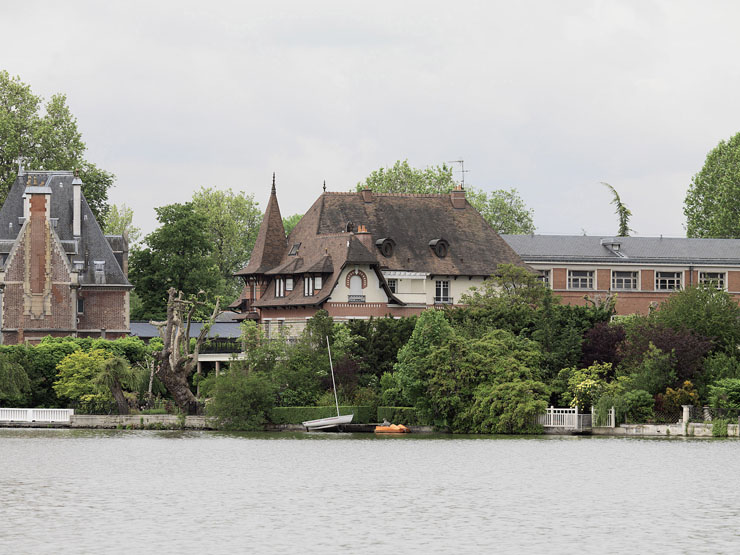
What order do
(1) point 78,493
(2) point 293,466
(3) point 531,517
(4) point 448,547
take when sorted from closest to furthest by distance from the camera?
1. (4) point 448,547
2. (3) point 531,517
3. (1) point 78,493
4. (2) point 293,466

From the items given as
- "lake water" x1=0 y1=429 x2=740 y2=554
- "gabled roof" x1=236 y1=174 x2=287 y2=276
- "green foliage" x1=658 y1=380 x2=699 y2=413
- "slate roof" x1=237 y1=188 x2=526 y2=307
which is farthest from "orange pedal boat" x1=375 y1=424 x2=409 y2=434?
"gabled roof" x1=236 y1=174 x2=287 y2=276

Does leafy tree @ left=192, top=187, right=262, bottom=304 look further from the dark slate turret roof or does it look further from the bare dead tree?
the bare dead tree

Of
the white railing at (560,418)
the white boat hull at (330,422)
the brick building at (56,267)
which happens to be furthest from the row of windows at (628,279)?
the white boat hull at (330,422)

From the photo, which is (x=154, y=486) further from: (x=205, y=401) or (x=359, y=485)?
(x=205, y=401)

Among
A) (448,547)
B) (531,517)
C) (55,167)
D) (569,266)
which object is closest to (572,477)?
(531,517)

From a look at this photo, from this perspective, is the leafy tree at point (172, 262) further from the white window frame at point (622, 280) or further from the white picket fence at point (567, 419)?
the white picket fence at point (567, 419)

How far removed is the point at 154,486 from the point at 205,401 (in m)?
32.8

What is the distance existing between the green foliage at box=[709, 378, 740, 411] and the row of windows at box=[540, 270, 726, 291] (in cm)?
4115

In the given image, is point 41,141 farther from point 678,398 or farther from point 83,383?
point 678,398

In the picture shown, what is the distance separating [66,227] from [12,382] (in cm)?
2240

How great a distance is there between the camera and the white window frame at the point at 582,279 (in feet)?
355

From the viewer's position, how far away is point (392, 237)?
318 feet

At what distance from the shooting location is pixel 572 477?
46312 millimetres

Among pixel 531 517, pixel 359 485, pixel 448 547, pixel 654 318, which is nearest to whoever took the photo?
pixel 448 547
